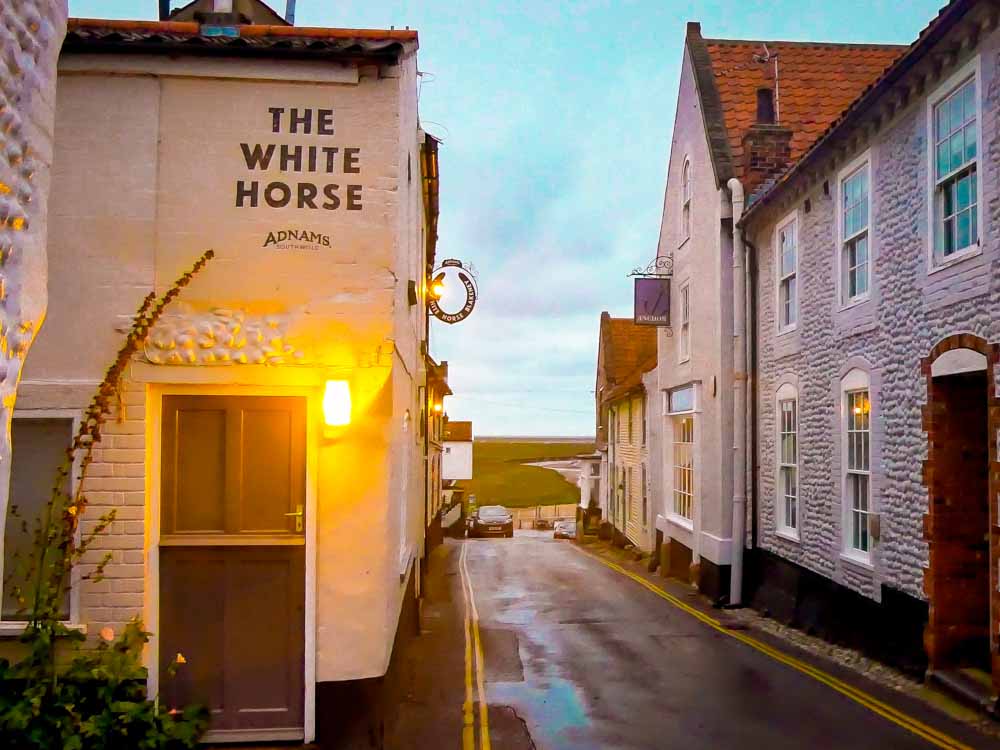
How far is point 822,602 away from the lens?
12328 mm

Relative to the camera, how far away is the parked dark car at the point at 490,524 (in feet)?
133

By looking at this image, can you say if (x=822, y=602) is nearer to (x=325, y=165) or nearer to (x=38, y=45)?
(x=325, y=165)

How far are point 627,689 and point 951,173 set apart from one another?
6206 millimetres

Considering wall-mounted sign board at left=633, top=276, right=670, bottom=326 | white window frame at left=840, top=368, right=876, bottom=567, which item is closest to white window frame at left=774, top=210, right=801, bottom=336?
white window frame at left=840, top=368, right=876, bottom=567

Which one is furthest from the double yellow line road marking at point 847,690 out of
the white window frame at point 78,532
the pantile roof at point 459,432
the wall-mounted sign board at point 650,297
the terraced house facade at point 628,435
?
the pantile roof at point 459,432

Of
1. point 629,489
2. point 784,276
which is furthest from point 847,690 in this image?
point 629,489

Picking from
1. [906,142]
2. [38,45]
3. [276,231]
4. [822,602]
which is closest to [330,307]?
[276,231]

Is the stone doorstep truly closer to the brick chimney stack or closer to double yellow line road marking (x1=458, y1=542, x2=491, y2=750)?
double yellow line road marking (x1=458, y1=542, x2=491, y2=750)

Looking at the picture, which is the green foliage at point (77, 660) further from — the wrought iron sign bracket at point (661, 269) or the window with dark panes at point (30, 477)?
the wrought iron sign bracket at point (661, 269)

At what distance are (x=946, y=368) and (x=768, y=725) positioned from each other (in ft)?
13.0

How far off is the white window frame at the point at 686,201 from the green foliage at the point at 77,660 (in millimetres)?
13822

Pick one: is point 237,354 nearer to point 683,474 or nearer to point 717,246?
point 717,246

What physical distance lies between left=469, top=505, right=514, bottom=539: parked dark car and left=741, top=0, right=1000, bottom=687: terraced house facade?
89.0ft

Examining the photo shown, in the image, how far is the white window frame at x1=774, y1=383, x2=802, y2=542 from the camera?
44.7ft
